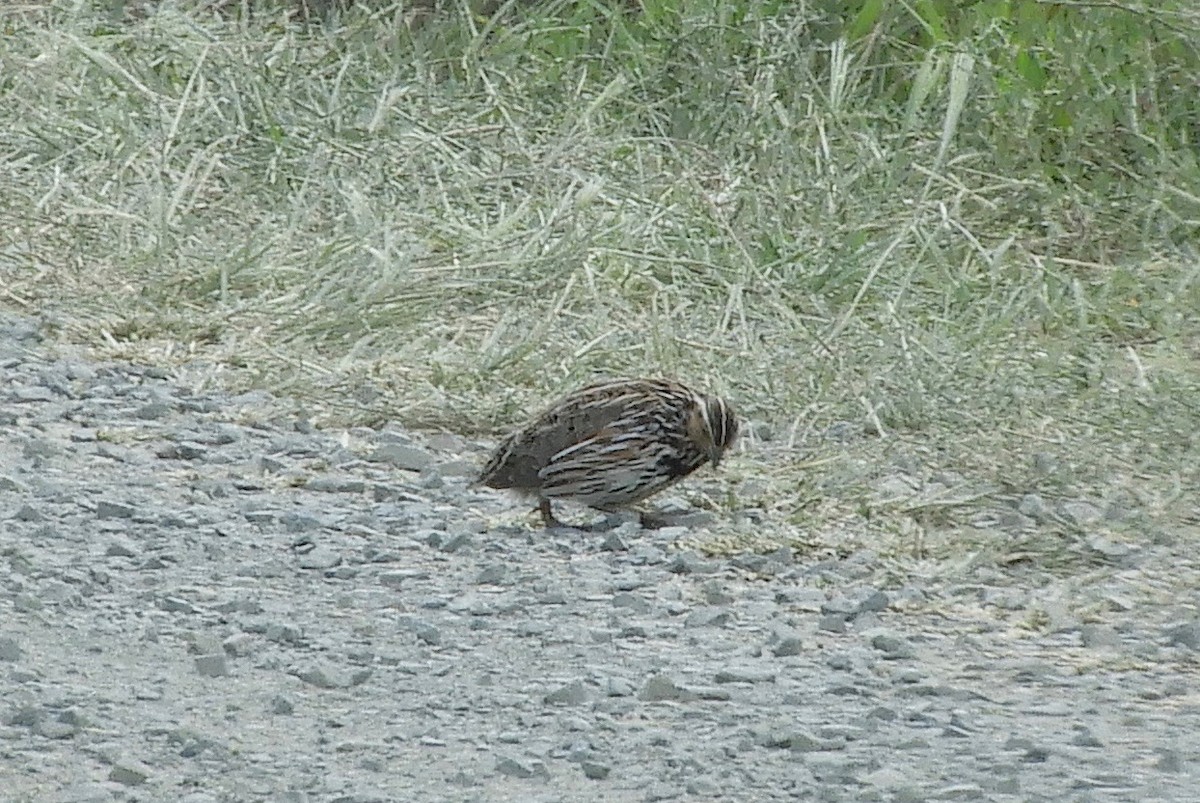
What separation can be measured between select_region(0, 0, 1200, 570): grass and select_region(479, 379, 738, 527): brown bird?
266 mm

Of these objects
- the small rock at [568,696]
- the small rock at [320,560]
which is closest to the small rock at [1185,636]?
the small rock at [568,696]

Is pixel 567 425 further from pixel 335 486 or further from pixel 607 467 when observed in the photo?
pixel 335 486

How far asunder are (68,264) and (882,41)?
Result: 11.9ft

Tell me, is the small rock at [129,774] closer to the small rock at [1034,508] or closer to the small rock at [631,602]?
the small rock at [631,602]

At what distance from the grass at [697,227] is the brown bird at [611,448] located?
0.87 ft

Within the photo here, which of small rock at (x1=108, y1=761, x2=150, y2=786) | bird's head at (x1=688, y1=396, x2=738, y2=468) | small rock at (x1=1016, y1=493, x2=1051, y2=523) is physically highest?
small rock at (x1=108, y1=761, x2=150, y2=786)

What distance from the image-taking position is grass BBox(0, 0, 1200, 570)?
7762mm

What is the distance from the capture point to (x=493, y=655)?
577 cm

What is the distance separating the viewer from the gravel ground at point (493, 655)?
4922 millimetres

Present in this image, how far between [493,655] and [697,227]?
14.0ft

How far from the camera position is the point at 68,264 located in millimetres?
9844

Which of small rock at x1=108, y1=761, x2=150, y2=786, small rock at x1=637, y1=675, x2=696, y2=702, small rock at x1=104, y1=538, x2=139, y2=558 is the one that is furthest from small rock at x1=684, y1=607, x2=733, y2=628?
small rock at x1=108, y1=761, x2=150, y2=786

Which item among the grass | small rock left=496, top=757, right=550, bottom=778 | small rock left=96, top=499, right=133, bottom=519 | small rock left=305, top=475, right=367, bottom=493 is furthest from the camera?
the grass

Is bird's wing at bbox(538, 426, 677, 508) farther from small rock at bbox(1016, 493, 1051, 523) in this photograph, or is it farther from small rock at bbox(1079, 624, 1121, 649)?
small rock at bbox(1079, 624, 1121, 649)
